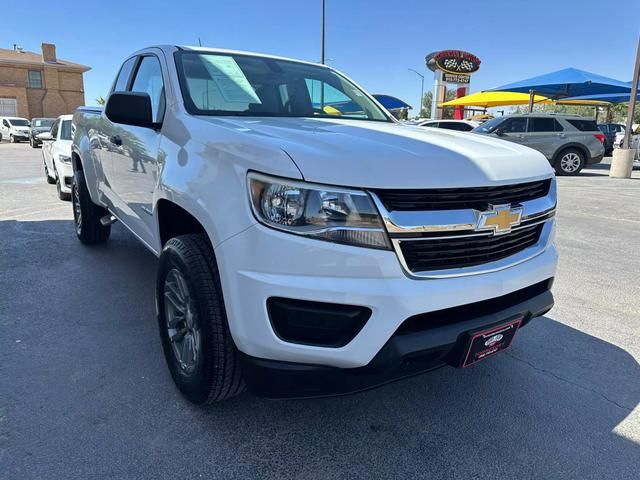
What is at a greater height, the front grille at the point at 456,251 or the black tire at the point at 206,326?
the front grille at the point at 456,251

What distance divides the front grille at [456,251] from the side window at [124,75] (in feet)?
9.87

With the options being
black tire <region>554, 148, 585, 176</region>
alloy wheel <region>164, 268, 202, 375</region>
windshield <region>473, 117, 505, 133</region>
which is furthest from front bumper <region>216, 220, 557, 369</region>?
black tire <region>554, 148, 585, 176</region>

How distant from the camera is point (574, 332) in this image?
11.0 feet

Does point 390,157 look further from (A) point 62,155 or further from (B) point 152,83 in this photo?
(A) point 62,155

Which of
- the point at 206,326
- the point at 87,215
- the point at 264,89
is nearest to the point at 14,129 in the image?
the point at 87,215

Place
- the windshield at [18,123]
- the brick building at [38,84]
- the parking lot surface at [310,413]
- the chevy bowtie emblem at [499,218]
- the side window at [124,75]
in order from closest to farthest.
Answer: the chevy bowtie emblem at [499,218] < the parking lot surface at [310,413] < the side window at [124,75] < the windshield at [18,123] < the brick building at [38,84]

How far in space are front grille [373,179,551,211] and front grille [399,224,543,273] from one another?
0.42 feet

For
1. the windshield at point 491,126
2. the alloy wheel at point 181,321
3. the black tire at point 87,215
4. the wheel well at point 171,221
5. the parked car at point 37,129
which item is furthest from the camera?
the parked car at point 37,129

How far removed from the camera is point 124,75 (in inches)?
160

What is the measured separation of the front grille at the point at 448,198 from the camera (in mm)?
1760

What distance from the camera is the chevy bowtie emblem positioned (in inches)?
75.2

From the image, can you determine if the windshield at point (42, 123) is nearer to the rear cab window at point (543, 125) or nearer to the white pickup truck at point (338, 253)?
the rear cab window at point (543, 125)

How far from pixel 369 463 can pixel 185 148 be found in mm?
1658

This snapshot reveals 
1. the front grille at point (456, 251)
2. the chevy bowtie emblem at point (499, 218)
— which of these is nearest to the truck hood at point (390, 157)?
the chevy bowtie emblem at point (499, 218)
